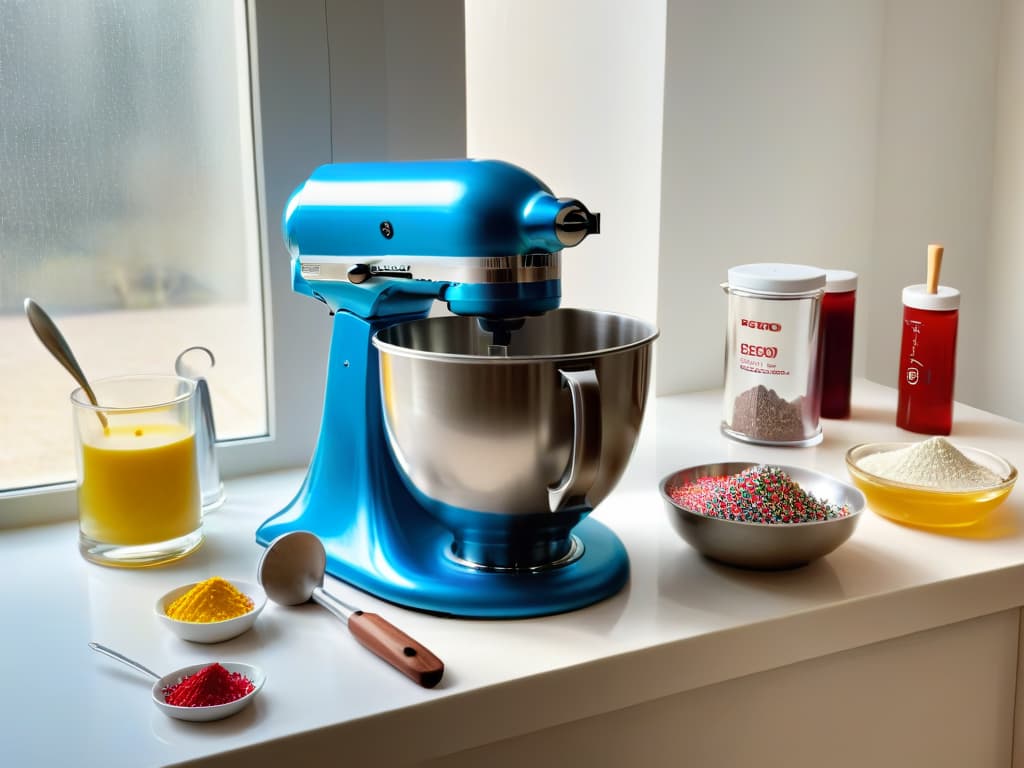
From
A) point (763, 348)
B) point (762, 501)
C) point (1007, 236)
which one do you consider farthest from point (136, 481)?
point (1007, 236)

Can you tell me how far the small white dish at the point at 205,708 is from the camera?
0.69 meters

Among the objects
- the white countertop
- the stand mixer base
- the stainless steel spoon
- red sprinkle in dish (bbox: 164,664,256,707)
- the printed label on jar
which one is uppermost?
the stainless steel spoon

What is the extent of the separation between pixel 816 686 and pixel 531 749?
26 centimetres

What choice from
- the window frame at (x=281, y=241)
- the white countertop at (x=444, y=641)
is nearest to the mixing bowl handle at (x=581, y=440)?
the white countertop at (x=444, y=641)

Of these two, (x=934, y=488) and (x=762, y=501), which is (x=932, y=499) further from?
(x=762, y=501)

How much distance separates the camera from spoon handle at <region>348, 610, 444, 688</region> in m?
0.73

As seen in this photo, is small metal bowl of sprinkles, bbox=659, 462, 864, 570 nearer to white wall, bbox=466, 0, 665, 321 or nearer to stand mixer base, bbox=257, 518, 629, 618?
Answer: stand mixer base, bbox=257, 518, 629, 618

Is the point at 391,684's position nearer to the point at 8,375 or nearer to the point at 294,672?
the point at 294,672

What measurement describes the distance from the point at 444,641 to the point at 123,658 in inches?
9.1

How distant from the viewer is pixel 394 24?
1190 mm

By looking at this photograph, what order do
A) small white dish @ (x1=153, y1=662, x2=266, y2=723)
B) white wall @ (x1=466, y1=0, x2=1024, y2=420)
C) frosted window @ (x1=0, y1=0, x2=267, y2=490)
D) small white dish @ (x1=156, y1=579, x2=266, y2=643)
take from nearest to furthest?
1. small white dish @ (x1=153, y1=662, x2=266, y2=723)
2. small white dish @ (x1=156, y1=579, x2=266, y2=643)
3. frosted window @ (x1=0, y1=0, x2=267, y2=490)
4. white wall @ (x1=466, y1=0, x2=1024, y2=420)

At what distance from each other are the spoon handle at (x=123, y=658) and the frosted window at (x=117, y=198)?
0.38 m

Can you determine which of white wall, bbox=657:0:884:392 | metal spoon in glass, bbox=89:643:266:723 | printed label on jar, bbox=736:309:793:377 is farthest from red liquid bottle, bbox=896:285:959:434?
metal spoon in glass, bbox=89:643:266:723

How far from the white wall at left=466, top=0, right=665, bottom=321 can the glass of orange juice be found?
2.42ft
